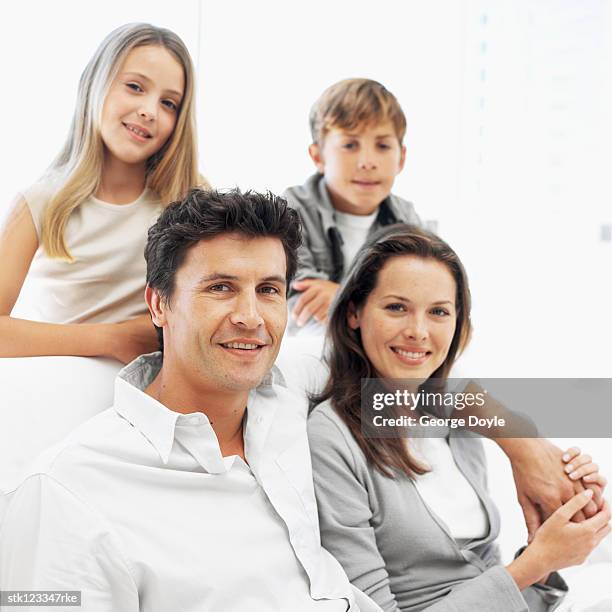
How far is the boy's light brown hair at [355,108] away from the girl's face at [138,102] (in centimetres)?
68

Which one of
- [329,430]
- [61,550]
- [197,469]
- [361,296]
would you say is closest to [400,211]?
[361,296]

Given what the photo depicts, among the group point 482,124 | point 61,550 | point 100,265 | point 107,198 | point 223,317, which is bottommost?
point 61,550

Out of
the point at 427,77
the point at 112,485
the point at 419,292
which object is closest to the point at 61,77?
the point at 427,77

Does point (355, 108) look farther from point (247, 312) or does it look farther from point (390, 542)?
point (390, 542)

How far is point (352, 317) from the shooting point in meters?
1.58

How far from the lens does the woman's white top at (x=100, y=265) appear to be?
1.66 meters

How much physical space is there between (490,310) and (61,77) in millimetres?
2056

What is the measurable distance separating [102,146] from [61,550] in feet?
3.07

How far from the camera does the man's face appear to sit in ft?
4.14

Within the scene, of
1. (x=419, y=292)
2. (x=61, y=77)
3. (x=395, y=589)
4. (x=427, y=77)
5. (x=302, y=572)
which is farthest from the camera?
(x=427, y=77)

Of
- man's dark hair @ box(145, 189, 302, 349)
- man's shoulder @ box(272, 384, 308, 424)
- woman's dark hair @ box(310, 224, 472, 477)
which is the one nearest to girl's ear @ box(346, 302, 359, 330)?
woman's dark hair @ box(310, 224, 472, 477)

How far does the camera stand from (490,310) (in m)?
3.61

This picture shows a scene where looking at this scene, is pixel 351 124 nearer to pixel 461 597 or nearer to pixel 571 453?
pixel 571 453

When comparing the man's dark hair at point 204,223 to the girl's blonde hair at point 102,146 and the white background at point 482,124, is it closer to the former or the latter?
the girl's blonde hair at point 102,146
